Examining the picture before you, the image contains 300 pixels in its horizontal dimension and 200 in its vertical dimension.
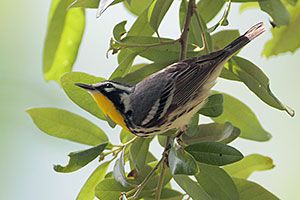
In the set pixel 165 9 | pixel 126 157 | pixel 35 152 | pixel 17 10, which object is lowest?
pixel 35 152

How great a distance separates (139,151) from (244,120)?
24 centimetres

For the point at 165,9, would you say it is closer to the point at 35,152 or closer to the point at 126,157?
the point at 126,157

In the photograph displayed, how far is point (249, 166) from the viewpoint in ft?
4.04

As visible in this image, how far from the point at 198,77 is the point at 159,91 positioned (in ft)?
0.27

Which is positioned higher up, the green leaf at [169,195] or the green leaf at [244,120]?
the green leaf at [244,120]

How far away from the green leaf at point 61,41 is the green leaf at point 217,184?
0.50m

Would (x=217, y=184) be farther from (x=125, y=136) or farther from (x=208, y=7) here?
(x=208, y=7)

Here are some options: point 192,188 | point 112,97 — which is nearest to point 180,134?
point 192,188

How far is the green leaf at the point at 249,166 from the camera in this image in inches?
48.4

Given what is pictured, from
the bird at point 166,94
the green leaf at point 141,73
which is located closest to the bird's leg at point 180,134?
the bird at point 166,94

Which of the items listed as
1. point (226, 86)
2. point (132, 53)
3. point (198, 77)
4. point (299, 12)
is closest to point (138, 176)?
point (132, 53)

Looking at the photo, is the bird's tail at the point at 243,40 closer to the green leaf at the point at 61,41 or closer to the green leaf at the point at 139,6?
the green leaf at the point at 139,6

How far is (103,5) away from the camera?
94 cm

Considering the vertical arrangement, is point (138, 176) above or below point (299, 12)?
below
